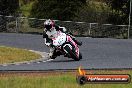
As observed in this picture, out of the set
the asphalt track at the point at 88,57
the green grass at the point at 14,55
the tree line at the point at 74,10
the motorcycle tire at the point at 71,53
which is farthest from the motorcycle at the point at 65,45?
the tree line at the point at 74,10

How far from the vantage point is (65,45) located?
20719mm

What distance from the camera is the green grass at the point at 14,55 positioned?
20328 mm

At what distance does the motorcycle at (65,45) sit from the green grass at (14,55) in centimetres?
120

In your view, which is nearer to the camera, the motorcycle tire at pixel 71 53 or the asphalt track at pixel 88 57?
the asphalt track at pixel 88 57

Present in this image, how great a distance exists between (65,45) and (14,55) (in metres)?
2.27

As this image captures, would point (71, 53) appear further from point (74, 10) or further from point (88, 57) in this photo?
point (74, 10)

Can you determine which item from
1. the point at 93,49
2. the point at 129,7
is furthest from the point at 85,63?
the point at 129,7

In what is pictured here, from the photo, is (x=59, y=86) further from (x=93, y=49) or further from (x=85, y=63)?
(x=93, y=49)

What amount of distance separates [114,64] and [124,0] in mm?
23165

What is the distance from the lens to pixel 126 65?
19156 millimetres

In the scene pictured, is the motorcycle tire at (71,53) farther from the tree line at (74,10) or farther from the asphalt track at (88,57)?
the tree line at (74,10)

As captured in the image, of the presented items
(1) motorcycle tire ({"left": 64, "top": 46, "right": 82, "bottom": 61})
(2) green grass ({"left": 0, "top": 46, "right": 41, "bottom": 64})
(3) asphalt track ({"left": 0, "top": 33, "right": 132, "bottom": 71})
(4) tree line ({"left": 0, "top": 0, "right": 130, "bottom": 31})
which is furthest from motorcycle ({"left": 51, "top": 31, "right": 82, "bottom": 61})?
(4) tree line ({"left": 0, "top": 0, "right": 130, "bottom": 31})

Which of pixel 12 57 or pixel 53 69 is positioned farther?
pixel 12 57

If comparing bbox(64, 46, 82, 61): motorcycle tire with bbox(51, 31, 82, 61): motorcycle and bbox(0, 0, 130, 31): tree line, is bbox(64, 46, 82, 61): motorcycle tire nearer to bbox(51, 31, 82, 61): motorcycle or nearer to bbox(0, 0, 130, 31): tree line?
bbox(51, 31, 82, 61): motorcycle
